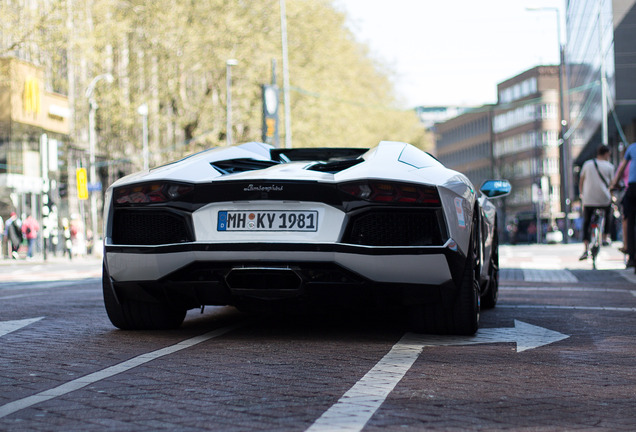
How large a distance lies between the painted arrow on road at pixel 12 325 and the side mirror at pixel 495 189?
344 cm

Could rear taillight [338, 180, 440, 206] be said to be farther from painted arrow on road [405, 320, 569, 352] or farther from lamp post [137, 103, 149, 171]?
lamp post [137, 103, 149, 171]

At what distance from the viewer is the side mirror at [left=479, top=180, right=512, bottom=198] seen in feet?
27.4

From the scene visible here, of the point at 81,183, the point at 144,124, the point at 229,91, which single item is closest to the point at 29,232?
the point at 81,183

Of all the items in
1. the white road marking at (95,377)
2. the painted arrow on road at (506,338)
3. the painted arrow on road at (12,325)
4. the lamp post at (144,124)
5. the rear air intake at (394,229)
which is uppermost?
the lamp post at (144,124)

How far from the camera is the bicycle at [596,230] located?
15484 mm

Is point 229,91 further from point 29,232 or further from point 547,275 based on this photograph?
point 547,275

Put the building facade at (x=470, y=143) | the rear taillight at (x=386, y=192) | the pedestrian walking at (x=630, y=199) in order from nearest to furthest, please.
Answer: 1. the rear taillight at (x=386, y=192)
2. the pedestrian walking at (x=630, y=199)
3. the building facade at (x=470, y=143)

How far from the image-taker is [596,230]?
1559 cm

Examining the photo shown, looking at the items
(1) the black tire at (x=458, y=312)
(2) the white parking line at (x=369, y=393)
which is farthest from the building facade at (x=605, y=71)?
(2) the white parking line at (x=369, y=393)

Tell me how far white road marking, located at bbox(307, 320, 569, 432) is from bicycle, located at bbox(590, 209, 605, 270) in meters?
8.38

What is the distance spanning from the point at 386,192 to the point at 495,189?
2838 mm

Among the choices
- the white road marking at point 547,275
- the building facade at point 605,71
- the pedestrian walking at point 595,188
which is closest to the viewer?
the white road marking at point 547,275

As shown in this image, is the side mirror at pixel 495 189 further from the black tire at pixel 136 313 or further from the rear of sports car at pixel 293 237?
the black tire at pixel 136 313

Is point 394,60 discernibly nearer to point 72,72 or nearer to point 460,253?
point 72,72
